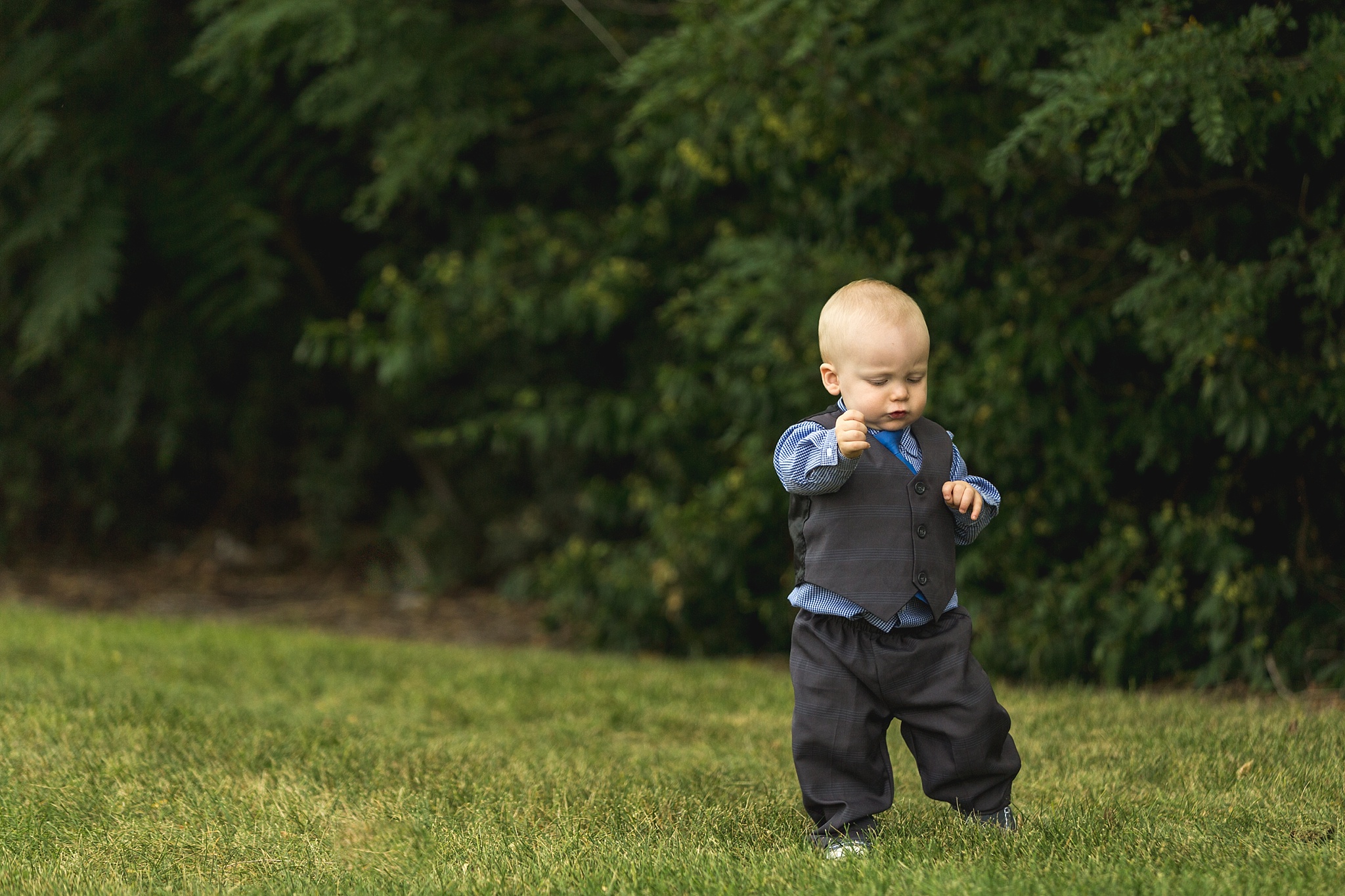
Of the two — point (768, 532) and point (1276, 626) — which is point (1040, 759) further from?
point (768, 532)

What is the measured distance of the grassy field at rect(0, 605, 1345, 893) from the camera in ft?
9.29

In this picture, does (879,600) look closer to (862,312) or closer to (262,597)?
(862,312)

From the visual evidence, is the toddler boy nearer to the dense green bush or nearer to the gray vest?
the gray vest

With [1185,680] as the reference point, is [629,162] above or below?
above

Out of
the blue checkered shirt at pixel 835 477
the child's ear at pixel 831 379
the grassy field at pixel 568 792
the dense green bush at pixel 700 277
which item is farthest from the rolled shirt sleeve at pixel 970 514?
the dense green bush at pixel 700 277

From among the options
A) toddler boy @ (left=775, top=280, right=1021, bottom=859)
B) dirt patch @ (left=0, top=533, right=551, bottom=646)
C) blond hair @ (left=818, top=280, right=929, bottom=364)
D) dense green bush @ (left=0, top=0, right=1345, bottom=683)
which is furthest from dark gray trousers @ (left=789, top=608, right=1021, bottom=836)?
dirt patch @ (left=0, top=533, right=551, bottom=646)

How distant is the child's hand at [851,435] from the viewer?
9.52 feet

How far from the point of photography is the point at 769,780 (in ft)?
13.1

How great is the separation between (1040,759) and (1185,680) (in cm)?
187

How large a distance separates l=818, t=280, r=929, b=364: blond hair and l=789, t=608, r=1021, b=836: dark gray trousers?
679 millimetres

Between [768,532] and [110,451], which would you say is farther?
[110,451]

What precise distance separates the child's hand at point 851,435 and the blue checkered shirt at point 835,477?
0.03 meters

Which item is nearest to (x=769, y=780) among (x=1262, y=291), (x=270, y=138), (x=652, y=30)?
(x=1262, y=291)

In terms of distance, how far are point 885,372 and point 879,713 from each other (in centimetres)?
83
